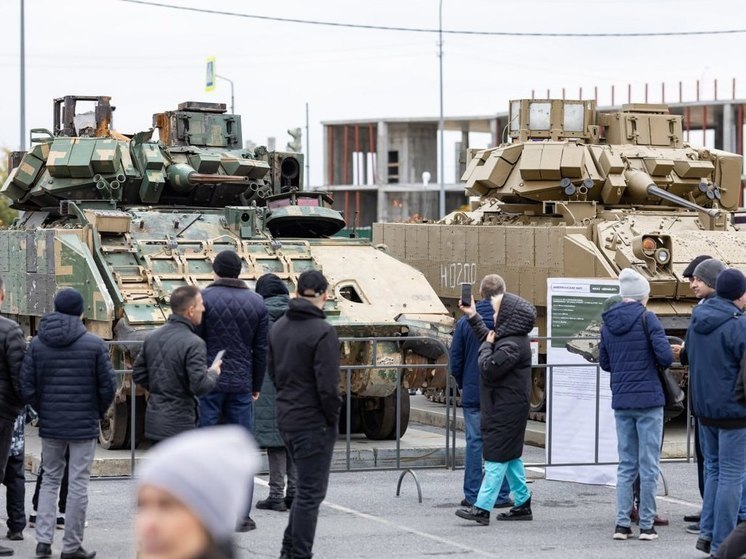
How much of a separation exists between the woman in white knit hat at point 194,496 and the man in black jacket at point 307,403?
17.3 feet

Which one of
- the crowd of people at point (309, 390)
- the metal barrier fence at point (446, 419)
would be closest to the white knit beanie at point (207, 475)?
the crowd of people at point (309, 390)

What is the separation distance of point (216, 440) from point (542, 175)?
16.1 metres

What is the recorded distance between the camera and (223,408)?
973 cm

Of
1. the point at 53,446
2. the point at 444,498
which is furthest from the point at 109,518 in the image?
the point at 444,498

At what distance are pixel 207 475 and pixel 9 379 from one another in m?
6.42

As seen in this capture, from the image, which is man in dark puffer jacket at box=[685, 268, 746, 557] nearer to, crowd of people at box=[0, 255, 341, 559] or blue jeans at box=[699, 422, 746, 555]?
blue jeans at box=[699, 422, 746, 555]

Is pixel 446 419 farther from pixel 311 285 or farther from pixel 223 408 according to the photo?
pixel 311 285

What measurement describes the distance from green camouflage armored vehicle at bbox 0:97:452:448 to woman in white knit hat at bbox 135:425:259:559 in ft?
32.6

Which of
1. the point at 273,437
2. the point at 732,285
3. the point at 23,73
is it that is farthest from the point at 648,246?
the point at 23,73

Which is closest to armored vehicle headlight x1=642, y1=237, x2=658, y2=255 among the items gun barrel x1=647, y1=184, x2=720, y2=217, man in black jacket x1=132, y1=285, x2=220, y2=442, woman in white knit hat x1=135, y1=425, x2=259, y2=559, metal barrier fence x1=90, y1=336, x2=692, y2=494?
gun barrel x1=647, y1=184, x2=720, y2=217

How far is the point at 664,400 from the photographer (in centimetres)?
969

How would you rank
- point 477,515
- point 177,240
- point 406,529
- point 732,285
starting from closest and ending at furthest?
point 732,285 → point 406,529 → point 477,515 → point 177,240

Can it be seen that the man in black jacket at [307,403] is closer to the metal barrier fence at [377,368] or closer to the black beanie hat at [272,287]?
the black beanie hat at [272,287]

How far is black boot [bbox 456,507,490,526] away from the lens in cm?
1013
